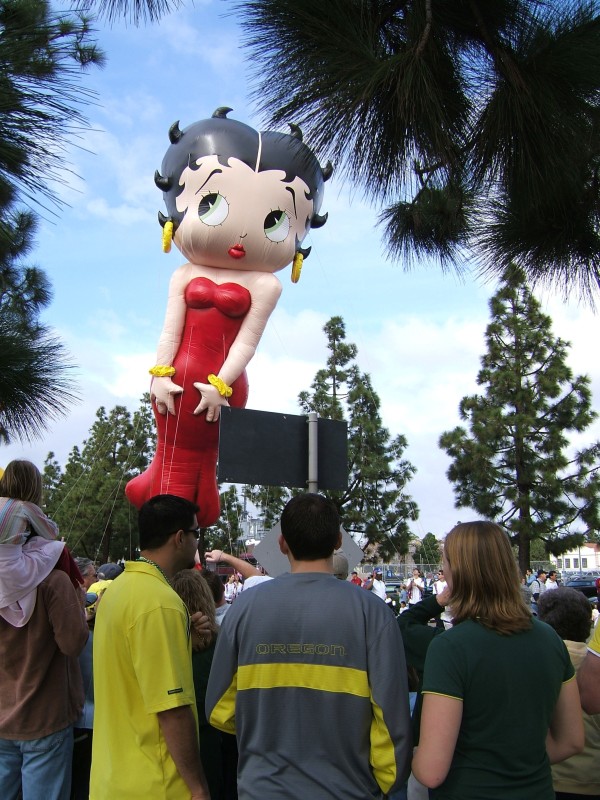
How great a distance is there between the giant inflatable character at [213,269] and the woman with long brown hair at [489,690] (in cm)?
620

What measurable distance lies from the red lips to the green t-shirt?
21.7ft

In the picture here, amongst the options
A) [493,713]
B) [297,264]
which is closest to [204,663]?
[493,713]

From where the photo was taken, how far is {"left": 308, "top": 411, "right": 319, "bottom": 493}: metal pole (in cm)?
495

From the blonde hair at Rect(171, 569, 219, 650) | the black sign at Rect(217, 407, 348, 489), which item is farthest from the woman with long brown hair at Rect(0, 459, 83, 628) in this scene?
the black sign at Rect(217, 407, 348, 489)

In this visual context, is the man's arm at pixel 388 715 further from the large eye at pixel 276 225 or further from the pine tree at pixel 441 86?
the large eye at pixel 276 225

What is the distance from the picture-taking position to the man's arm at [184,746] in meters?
2.38

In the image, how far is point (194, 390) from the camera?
8.41 meters

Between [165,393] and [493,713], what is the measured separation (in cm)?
654

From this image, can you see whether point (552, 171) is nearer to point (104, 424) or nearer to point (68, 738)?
point (68, 738)

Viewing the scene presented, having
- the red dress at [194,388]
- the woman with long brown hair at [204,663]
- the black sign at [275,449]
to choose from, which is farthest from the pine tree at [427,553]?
the woman with long brown hair at [204,663]

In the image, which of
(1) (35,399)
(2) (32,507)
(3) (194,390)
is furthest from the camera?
(3) (194,390)

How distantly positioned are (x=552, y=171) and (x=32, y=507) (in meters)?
2.80

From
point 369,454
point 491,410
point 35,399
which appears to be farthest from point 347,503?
point 35,399

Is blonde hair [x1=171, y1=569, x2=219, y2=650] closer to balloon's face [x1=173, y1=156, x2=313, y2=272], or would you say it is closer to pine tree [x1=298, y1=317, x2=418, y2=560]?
balloon's face [x1=173, y1=156, x2=313, y2=272]
